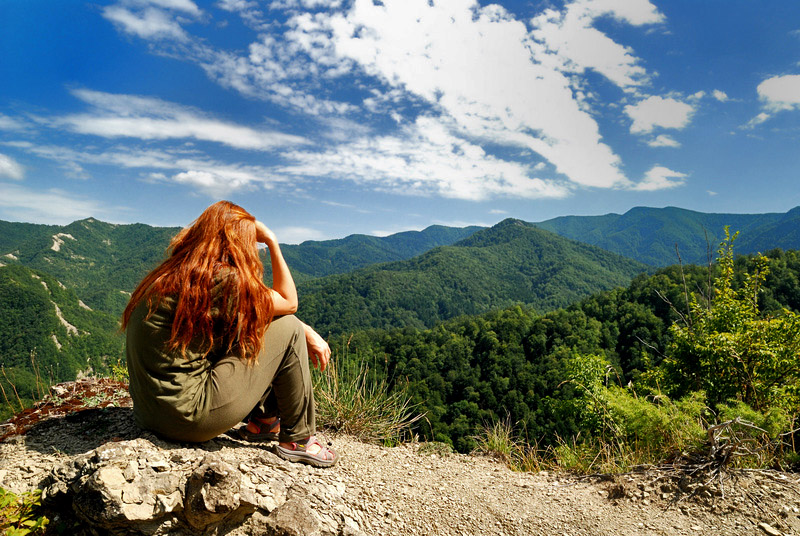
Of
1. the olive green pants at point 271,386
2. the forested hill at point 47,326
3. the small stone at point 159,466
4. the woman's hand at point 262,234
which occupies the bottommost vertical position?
the forested hill at point 47,326

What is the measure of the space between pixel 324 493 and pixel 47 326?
79.2 m

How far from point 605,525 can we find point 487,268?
15063cm

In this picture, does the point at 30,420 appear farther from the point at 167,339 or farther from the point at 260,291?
the point at 260,291

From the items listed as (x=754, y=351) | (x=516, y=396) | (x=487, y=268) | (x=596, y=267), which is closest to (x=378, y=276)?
(x=487, y=268)

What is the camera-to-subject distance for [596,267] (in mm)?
139375

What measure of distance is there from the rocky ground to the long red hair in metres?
0.55

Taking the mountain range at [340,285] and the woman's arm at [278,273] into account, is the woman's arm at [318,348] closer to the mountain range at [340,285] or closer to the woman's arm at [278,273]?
the woman's arm at [278,273]

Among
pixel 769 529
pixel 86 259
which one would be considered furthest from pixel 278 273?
pixel 86 259

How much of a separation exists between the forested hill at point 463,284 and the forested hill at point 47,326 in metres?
35.9

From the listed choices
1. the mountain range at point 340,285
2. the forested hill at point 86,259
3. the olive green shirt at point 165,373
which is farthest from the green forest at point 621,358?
the forested hill at point 86,259

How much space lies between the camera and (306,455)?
2.30m

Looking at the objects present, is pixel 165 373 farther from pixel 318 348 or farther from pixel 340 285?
pixel 340 285

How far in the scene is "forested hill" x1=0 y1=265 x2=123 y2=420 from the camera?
5422 centimetres

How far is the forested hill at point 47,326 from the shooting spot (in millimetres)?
54219
